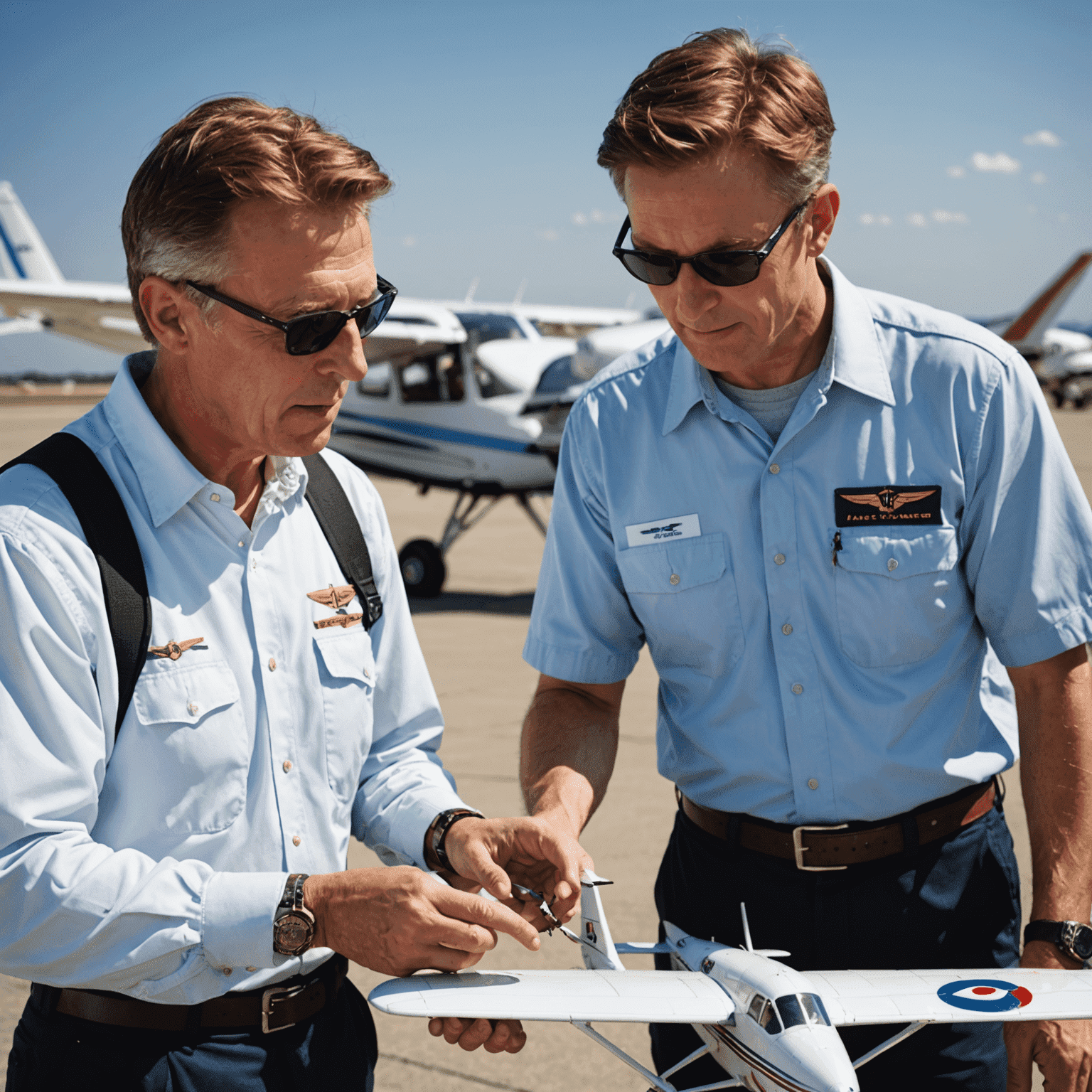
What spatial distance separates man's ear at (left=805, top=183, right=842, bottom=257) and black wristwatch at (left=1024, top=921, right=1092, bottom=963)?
1314mm

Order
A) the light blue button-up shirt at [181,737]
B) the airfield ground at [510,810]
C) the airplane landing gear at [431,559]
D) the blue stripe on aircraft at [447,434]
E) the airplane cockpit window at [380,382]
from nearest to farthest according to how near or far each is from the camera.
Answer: the light blue button-up shirt at [181,737] → the airfield ground at [510,810] → the blue stripe on aircraft at [447,434] → the airplane landing gear at [431,559] → the airplane cockpit window at [380,382]

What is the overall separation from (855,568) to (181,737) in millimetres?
1249

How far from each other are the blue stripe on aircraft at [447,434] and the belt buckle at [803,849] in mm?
10529

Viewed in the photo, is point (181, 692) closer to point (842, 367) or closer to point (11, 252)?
point (842, 367)

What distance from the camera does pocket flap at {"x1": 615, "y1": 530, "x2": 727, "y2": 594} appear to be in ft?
7.06

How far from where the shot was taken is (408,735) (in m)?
2.16

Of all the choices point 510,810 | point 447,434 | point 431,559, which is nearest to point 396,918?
point 510,810

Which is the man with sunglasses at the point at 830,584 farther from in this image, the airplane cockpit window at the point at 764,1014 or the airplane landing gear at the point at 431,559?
the airplane landing gear at the point at 431,559

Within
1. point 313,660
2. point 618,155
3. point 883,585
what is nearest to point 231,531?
point 313,660

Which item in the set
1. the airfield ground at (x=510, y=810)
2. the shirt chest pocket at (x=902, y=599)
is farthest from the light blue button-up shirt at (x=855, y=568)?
the airfield ground at (x=510, y=810)

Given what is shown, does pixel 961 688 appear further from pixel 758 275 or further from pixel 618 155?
pixel 618 155

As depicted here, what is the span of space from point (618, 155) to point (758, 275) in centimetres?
34

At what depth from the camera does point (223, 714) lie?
1710 millimetres

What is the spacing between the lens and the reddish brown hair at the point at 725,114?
6.36ft
